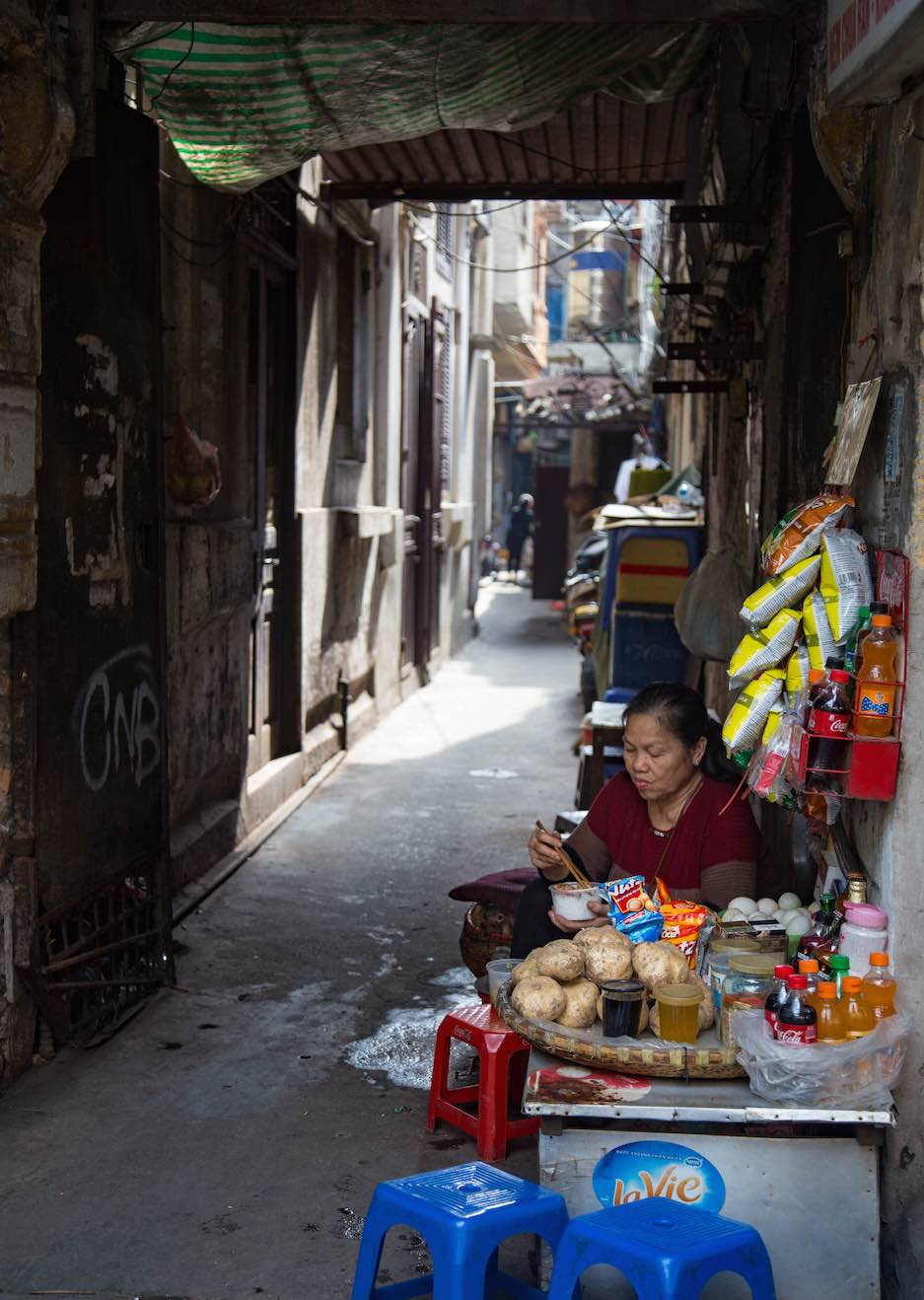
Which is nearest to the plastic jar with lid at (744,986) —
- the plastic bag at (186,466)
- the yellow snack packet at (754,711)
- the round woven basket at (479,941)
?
the yellow snack packet at (754,711)

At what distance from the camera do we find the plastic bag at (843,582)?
3.25m

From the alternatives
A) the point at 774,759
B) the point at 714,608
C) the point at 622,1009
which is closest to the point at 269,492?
the point at 714,608

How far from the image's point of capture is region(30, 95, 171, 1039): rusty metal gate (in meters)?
4.51

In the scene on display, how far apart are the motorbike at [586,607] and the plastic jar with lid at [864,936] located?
766cm

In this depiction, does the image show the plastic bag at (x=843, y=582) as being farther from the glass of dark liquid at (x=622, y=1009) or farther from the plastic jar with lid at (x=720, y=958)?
the glass of dark liquid at (x=622, y=1009)

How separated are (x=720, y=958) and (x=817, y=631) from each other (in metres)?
0.78

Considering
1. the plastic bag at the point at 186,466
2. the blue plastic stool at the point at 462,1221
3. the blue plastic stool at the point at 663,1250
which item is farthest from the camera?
the plastic bag at the point at 186,466

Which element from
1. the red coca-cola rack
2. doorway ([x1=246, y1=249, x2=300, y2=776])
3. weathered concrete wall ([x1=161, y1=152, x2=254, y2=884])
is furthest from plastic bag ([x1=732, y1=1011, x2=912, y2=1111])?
doorway ([x1=246, y1=249, x2=300, y2=776])

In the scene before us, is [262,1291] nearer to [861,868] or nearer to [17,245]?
[861,868]

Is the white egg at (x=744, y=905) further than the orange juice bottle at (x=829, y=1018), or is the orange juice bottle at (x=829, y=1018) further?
the white egg at (x=744, y=905)

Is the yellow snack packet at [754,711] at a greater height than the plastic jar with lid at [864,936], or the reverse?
the yellow snack packet at [754,711]

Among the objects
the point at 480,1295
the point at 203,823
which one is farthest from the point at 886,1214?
the point at 203,823

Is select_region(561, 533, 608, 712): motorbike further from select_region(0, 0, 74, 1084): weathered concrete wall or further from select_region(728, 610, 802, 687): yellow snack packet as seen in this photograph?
select_region(728, 610, 802, 687): yellow snack packet

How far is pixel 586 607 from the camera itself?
1173 cm
